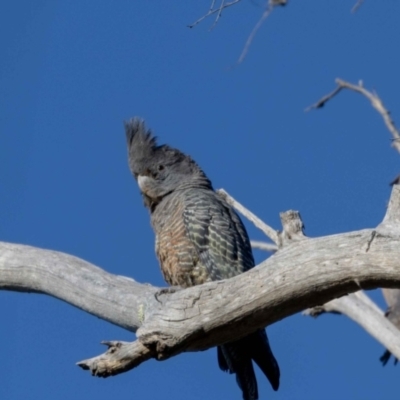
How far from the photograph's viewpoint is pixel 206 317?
4.63 metres

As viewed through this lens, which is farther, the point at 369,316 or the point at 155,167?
the point at 369,316

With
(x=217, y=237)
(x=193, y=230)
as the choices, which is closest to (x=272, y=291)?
(x=217, y=237)

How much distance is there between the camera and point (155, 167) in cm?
779

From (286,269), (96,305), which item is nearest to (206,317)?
(286,269)

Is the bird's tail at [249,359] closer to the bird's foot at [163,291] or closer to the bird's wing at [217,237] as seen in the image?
the bird's wing at [217,237]

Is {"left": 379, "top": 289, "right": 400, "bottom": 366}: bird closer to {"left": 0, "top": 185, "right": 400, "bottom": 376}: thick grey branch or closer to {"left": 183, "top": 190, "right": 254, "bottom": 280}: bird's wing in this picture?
{"left": 183, "top": 190, "right": 254, "bottom": 280}: bird's wing

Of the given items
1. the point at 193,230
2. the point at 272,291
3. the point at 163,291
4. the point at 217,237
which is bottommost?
the point at 272,291

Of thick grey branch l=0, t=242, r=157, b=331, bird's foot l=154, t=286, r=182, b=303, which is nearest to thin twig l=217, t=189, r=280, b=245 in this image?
thick grey branch l=0, t=242, r=157, b=331

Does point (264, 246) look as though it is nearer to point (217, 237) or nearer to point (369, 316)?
point (369, 316)

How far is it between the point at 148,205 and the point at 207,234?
3.66 feet

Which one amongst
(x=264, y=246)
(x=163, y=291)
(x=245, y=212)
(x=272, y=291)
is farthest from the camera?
(x=264, y=246)

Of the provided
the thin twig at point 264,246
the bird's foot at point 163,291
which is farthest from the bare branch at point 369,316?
the bird's foot at point 163,291

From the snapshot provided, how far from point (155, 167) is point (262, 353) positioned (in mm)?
2302

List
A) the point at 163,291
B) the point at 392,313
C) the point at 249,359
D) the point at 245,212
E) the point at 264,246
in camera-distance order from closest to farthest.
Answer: the point at 163,291
the point at 249,359
the point at 245,212
the point at 392,313
the point at 264,246
